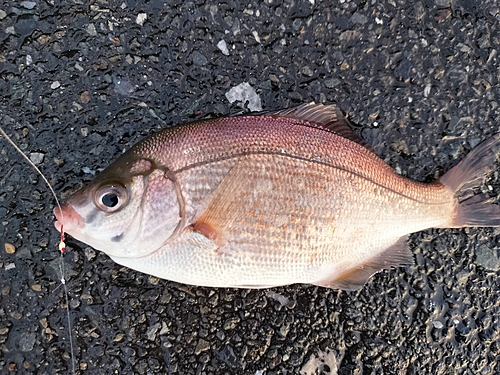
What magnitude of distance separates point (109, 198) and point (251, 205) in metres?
0.59

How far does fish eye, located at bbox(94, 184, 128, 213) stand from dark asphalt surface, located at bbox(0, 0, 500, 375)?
1.44 feet

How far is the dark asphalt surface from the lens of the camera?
2.01 meters

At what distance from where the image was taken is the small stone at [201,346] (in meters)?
2.05

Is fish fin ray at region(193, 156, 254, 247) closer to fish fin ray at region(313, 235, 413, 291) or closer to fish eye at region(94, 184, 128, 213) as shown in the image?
fish eye at region(94, 184, 128, 213)

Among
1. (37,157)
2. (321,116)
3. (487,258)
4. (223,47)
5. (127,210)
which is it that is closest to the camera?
(127,210)

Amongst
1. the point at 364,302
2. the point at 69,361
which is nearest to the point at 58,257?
the point at 69,361

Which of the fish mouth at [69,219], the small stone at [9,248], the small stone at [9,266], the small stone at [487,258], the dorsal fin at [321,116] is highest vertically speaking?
the dorsal fin at [321,116]

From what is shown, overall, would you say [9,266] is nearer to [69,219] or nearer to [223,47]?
[69,219]

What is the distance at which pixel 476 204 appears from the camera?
2133mm

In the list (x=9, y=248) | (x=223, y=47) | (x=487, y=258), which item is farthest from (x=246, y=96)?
(x=487, y=258)

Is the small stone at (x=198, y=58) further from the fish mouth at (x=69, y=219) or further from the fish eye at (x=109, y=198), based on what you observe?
the fish mouth at (x=69, y=219)

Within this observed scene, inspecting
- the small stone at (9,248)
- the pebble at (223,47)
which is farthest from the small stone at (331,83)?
the small stone at (9,248)

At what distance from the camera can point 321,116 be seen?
1.90 metres

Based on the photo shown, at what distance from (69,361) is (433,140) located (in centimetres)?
225
